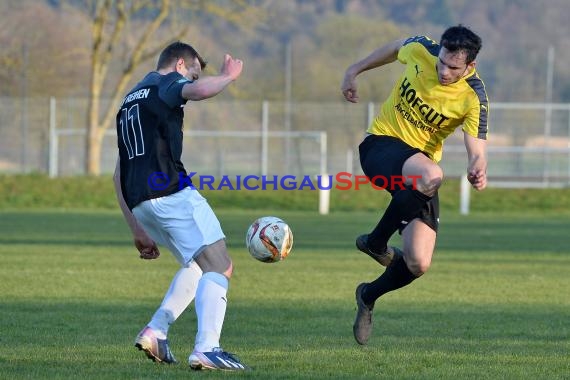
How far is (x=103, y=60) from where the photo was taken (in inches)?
1330

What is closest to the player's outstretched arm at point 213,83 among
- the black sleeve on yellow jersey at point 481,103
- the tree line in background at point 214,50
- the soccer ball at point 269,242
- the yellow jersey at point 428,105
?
the soccer ball at point 269,242

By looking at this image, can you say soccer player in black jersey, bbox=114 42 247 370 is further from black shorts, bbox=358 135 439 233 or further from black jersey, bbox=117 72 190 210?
black shorts, bbox=358 135 439 233

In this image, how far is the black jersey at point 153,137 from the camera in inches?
255

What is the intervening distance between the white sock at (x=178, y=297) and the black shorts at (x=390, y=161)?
144 centimetres

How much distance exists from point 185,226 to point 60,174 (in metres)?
25.5

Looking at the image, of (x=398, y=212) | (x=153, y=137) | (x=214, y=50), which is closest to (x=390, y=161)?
(x=398, y=212)

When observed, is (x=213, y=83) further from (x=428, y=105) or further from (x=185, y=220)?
(x=428, y=105)

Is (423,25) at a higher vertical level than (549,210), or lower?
higher

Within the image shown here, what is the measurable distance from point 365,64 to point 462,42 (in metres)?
1.07

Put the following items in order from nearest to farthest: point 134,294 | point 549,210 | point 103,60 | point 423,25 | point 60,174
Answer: point 134,294
point 549,210
point 60,174
point 103,60
point 423,25

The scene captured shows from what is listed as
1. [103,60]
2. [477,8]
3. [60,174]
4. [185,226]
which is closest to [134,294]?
[185,226]

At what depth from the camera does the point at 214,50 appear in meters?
56.5

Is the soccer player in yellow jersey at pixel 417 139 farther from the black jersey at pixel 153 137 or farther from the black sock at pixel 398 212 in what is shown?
the black jersey at pixel 153 137

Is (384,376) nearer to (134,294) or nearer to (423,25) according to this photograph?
(134,294)
